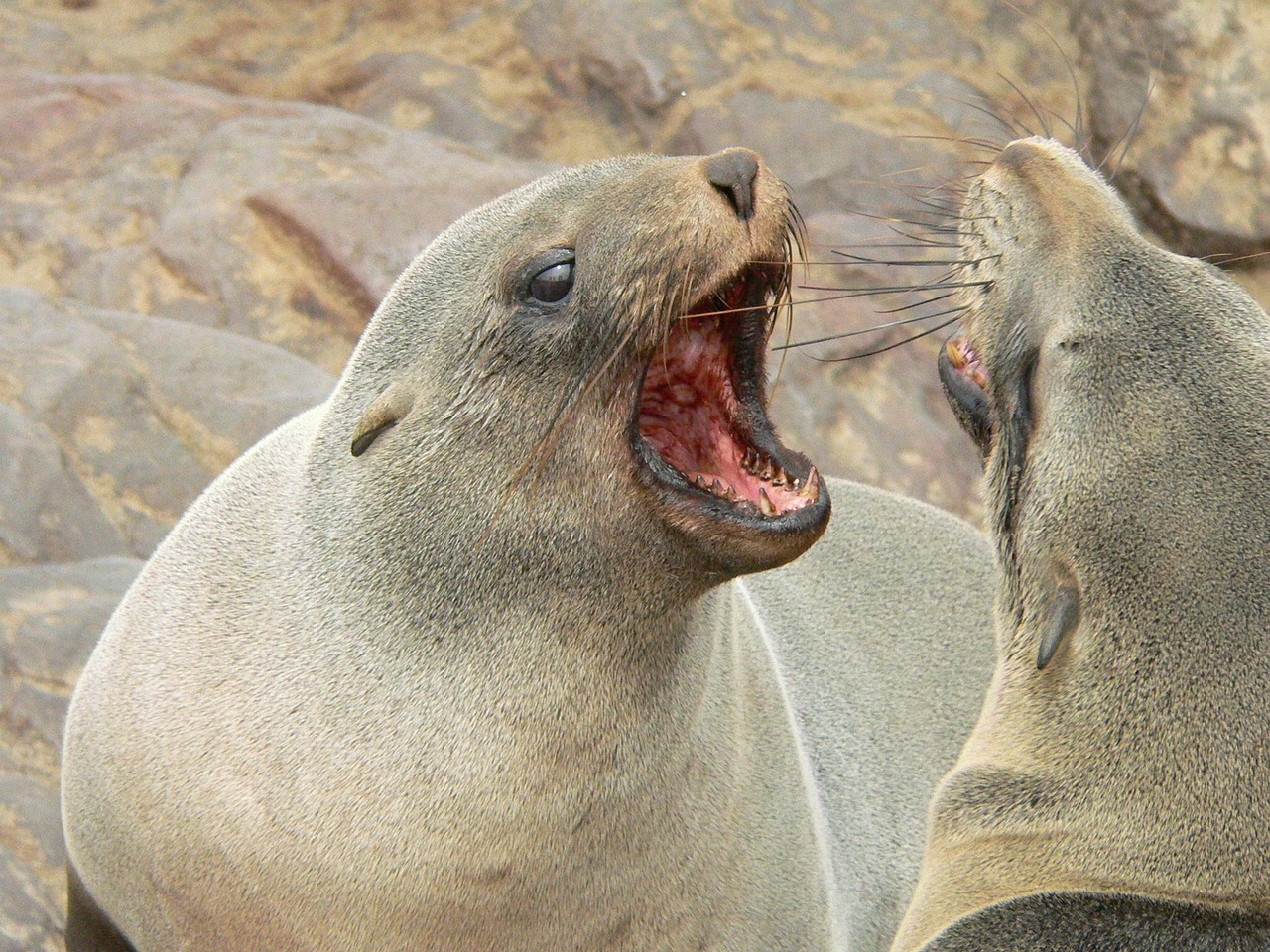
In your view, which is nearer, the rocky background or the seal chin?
the seal chin

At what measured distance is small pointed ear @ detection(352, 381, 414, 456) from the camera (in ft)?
11.2

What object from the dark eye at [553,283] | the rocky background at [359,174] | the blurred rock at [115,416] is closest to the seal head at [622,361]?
the dark eye at [553,283]

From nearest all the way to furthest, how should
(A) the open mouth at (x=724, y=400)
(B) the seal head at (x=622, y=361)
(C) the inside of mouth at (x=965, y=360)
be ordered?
(B) the seal head at (x=622, y=361)
(A) the open mouth at (x=724, y=400)
(C) the inside of mouth at (x=965, y=360)

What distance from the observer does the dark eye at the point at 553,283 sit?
3287 millimetres

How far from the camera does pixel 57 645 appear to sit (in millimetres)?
4945

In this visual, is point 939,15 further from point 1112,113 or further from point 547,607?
point 547,607

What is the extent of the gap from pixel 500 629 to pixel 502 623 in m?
0.01

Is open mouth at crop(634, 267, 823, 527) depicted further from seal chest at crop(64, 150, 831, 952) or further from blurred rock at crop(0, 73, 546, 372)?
blurred rock at crop(0, 73, 546, 372)

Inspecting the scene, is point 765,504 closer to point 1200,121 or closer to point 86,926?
point 86,926

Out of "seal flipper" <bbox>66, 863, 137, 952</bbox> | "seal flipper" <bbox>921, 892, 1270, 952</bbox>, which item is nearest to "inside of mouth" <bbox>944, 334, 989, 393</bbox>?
"seal flipper" <bbox>921, 892, 1270, 952</bbox>

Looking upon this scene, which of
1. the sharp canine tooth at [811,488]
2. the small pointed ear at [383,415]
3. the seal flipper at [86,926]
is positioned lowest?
the seal flipper at [86,926]

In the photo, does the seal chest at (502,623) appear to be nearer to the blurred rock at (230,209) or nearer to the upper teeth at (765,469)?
the upper teeth at (765,469)

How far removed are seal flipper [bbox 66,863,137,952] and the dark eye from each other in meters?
1.89

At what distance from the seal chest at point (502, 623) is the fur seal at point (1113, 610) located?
1.57 feet
